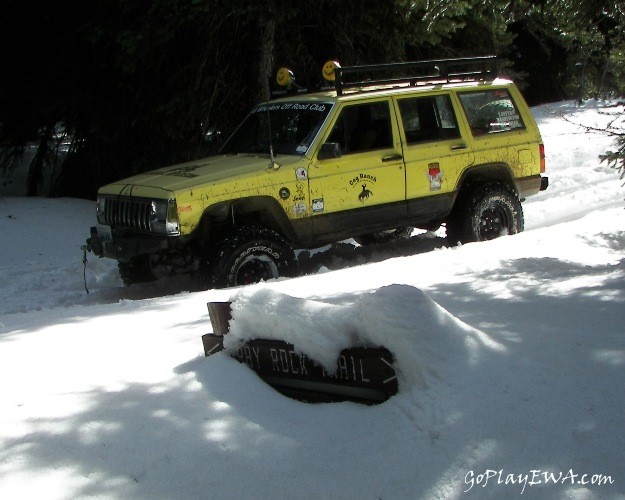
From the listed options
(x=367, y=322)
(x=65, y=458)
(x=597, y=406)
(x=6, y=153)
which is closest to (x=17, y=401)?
(x=65, y=458)

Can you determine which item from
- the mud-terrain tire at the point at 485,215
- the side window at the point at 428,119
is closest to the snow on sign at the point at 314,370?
the side window at the point at 428,119

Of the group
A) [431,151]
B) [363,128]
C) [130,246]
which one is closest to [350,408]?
[130,246]

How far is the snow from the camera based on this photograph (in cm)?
299

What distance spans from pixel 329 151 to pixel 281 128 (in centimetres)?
80

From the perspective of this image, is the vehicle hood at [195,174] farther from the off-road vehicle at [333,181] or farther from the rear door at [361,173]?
the rear door at [361,173]

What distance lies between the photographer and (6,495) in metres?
3.02

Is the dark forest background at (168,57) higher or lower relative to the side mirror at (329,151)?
higher

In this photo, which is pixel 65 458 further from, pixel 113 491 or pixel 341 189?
pixel 341 189

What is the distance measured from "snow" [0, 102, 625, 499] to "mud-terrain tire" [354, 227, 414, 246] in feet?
15.4

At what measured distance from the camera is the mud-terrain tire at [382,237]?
9.99 meters

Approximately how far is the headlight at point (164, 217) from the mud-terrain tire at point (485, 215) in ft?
11.2

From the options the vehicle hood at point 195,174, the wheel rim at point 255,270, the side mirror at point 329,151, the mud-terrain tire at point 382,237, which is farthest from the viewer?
the mud-terrain tire at point 382,237

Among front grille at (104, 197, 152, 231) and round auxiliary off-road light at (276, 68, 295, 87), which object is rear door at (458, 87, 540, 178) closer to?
round auxiliary off-road light at (276, 68, 295, 87)

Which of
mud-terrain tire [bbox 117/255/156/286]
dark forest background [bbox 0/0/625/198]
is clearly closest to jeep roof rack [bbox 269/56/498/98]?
dark forest background [bbox 0/0/625/198]
